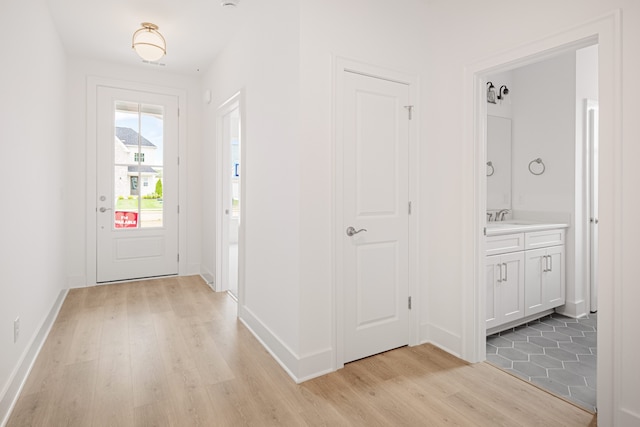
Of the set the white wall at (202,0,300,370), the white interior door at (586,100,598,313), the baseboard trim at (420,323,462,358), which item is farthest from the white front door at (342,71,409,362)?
the white interior door at (586,100,598,313)

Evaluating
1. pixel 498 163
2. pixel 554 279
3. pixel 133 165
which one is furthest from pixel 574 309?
pixel 133 165

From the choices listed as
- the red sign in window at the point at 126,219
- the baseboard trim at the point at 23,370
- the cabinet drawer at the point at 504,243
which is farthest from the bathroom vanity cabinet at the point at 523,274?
the red sign in window at the point at 126,219

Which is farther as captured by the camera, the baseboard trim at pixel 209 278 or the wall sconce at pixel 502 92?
the baseboard trim at pixel 209 278

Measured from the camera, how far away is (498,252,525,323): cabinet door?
9.80 feet

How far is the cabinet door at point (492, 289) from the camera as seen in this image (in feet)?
9.46

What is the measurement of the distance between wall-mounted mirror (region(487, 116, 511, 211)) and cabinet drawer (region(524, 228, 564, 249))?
637mm

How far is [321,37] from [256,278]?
6.18ft

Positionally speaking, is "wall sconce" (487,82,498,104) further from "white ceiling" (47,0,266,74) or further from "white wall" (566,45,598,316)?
"white ceiling" (47,0,266,74)

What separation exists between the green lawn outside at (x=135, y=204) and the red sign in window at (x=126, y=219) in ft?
0.21

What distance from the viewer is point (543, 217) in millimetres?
3695

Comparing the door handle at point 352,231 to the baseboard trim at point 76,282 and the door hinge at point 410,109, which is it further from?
the baseboard trim at point 76,282

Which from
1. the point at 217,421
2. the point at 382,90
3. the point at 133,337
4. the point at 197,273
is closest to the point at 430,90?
the point at 382,90

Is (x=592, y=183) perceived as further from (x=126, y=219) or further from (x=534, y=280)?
(x=126, y=219)

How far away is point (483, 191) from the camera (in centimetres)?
252
